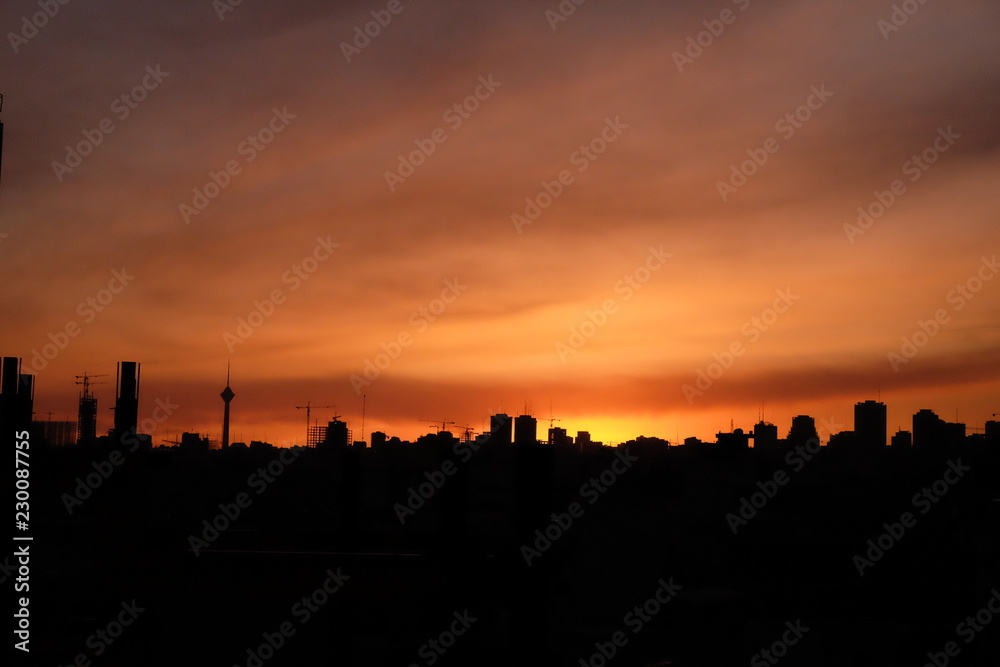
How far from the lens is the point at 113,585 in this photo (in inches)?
342

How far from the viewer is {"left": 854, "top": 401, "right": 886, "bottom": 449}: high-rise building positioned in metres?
108

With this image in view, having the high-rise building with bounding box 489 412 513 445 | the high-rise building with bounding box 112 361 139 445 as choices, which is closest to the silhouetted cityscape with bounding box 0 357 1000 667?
the high-rise building with bounding box 112 361 139 445

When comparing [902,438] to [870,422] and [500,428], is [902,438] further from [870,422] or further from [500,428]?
[500,428]

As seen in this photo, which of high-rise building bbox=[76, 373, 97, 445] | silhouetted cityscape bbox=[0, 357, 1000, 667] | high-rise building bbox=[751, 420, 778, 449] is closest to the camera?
silhouetted cityscape bbox=[0, 357, 1000, 667]

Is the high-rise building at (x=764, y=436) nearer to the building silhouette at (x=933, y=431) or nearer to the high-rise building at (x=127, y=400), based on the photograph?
the building silhouette at (x=933, y=431)

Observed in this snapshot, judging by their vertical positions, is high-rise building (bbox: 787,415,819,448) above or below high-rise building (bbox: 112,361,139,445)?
above


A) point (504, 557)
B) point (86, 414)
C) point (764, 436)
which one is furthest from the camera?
point (764, 436)

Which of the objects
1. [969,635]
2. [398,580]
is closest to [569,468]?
[969,635]

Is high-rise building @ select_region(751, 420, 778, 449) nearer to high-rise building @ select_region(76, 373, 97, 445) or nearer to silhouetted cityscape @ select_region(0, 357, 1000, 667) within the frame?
silhouetted cityscape @ select_region(0, 357, 1000, 667)

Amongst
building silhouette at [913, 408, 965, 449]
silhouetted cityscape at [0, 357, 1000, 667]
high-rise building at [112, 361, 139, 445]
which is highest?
building silhouette at [913, 408, 965, 449]

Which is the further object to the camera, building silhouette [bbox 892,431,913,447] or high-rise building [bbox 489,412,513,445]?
building silhouette [bbox 892,431,913,447]

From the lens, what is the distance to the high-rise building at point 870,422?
10819 cm

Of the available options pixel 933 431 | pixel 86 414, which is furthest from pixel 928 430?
pixel 86 414

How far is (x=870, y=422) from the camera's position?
110188mm
